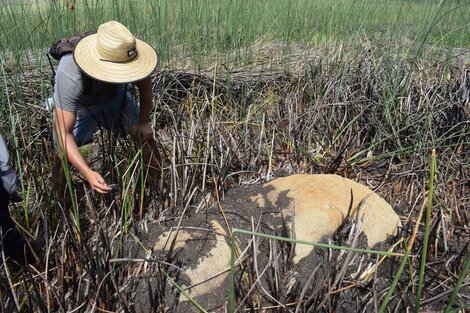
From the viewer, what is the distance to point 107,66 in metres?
1.51

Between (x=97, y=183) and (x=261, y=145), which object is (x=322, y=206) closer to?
(x=261, y=145)

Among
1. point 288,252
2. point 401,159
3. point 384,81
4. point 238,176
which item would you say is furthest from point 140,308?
point 384,81

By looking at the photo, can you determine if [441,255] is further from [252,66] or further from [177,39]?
[177,39]

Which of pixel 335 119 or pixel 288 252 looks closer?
pixel 288 252

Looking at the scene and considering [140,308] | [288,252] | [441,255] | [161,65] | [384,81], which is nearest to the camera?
[140,308]

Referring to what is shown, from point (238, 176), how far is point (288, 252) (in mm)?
569

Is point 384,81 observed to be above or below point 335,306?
above

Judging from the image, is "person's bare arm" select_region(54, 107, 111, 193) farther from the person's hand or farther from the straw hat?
the straw hat

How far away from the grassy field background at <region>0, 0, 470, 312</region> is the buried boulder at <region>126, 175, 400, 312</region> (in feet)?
0.20

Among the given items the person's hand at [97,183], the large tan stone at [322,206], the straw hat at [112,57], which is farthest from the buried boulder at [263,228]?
the straw hat at [112,57]

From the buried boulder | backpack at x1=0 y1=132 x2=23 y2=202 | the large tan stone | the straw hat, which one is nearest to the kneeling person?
the straw hat

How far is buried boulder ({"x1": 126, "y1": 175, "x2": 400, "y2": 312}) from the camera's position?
130 cm

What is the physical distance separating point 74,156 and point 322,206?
92cm

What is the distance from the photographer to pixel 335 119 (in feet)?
7.50
